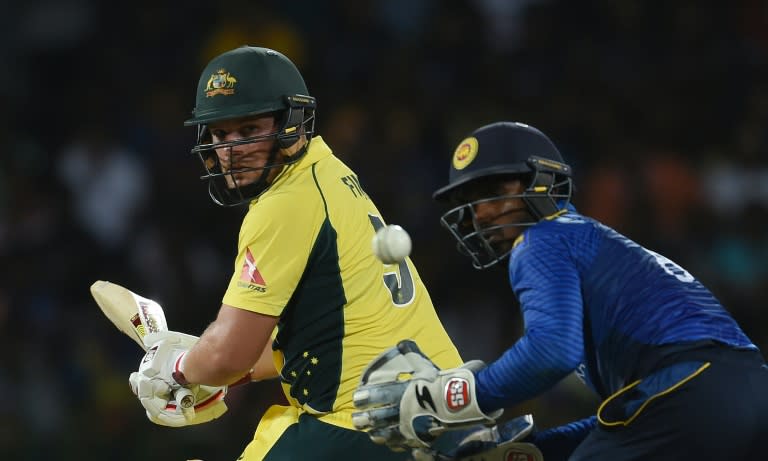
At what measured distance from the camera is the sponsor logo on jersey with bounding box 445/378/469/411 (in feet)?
12.1

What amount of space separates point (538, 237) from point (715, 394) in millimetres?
707

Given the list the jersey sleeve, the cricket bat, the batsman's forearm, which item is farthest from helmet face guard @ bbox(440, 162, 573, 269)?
the cricket bat

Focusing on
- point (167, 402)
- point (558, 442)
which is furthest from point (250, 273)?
point (558, 442)

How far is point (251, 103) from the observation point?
4.48 metres

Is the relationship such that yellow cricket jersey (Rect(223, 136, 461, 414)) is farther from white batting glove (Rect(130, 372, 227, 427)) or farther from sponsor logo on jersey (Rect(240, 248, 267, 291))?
white batting glove (Rect(130, 372, 227, 427))

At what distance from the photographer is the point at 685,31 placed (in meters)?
10.2

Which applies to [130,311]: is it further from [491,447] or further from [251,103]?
→ [491,447]

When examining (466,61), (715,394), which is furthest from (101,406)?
(715,394)

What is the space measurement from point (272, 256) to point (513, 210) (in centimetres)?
85

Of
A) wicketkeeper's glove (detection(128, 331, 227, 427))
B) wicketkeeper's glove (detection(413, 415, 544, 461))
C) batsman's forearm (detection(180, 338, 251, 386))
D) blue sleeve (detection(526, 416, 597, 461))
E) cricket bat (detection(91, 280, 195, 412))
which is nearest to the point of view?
wicketkeeper's glove (detection(413, 415, 544, 461))

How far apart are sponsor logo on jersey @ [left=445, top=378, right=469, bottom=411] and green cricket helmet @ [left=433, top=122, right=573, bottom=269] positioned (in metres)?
0.51

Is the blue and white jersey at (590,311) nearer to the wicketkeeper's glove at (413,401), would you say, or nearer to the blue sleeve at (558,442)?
the wicketkeeper's glove at (413,401)

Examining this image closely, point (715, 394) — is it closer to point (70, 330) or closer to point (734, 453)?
point (734, 453)

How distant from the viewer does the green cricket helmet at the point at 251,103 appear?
4484 millimetres
